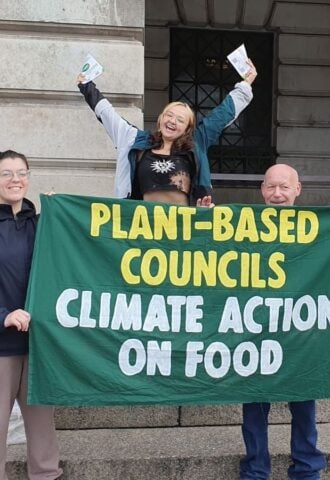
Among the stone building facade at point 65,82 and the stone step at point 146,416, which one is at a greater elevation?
the stone building facade at point 65,82

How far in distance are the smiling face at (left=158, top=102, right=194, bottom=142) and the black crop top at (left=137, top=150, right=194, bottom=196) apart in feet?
0.51

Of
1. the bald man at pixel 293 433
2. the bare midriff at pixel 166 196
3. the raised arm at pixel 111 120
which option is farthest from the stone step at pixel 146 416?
the raised arm at pixel 111 120

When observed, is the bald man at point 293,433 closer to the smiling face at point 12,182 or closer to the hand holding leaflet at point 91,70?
the smiling face at point 12,182

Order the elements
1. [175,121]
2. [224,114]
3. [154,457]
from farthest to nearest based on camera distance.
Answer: [224,114] < [175,121] < [154,457]

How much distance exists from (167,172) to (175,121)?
0.36 metres

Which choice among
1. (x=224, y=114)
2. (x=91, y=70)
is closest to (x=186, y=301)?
(x=224, y=114)

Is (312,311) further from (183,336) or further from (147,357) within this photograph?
(147,357)

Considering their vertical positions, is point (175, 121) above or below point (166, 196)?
above

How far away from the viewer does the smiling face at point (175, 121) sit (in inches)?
171

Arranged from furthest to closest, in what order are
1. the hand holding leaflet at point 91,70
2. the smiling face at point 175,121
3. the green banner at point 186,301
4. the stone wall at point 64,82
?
the stone wall at point 64,82 → the hand holding leaflet at point 91,70 → the smiling face at point 175,121 → the green banner at point 186,301

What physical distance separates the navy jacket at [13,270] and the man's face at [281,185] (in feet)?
4.93

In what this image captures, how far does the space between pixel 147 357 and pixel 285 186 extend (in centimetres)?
136

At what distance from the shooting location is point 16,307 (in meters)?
3.51

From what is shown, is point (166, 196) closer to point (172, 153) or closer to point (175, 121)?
point (172, 153)
